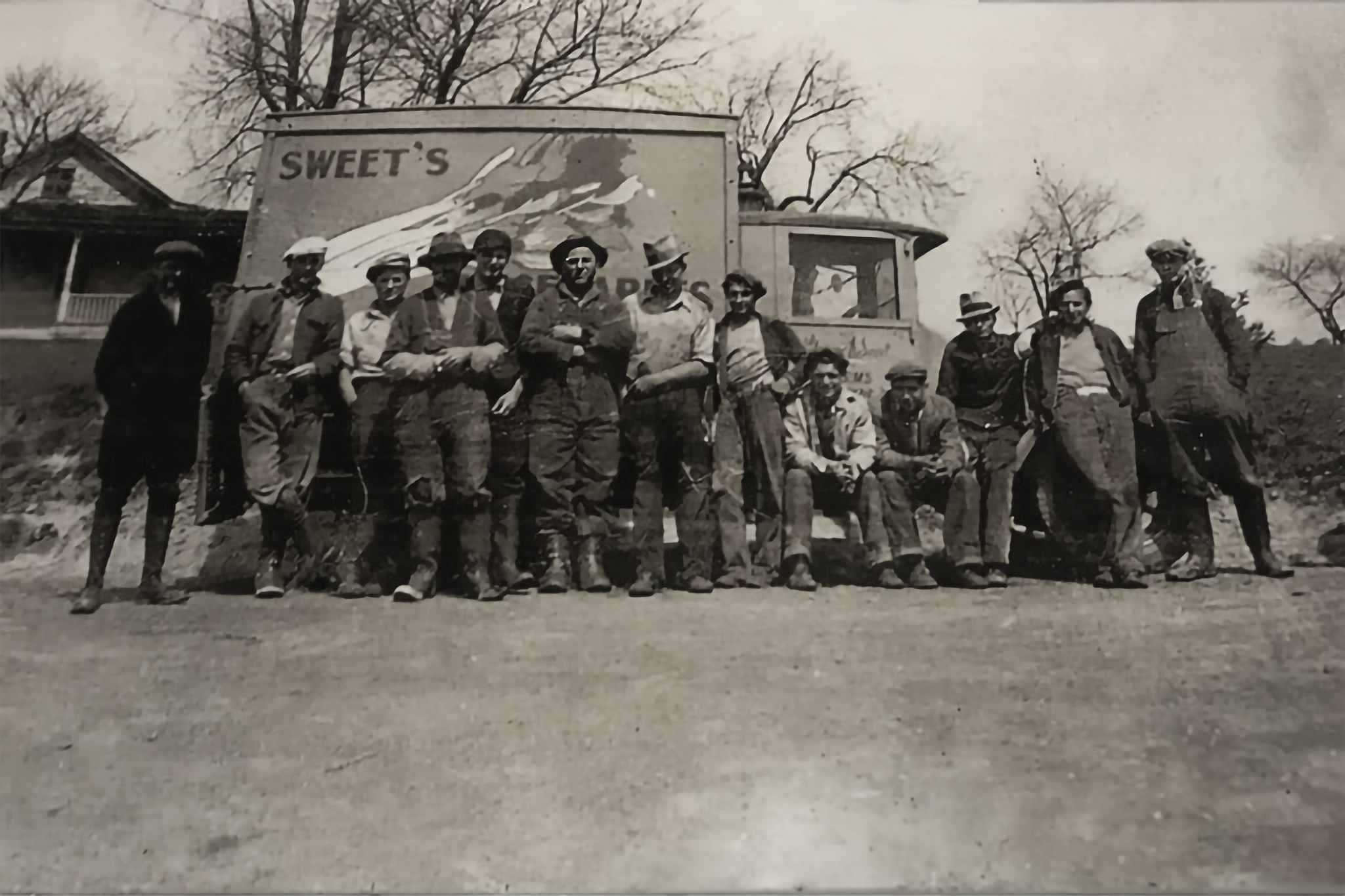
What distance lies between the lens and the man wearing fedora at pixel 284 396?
270cm

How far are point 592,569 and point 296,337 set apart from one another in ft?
3.50

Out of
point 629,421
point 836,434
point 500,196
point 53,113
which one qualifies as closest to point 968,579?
point 836,434

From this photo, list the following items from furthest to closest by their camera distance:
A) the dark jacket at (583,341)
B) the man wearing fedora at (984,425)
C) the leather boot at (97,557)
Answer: the man wearing fedora at (984,425) → the dark jacket at (583,341) → the leather boot at (97,557)

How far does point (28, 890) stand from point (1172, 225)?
339 cm

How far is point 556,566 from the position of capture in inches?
105

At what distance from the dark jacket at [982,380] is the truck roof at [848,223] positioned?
296 millimetres

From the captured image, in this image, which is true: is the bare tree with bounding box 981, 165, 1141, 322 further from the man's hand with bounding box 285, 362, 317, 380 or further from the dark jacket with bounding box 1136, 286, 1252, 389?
the man's hand with bounding box 285, 362, 317, 380

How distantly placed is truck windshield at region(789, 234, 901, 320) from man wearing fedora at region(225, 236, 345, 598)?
142 cm

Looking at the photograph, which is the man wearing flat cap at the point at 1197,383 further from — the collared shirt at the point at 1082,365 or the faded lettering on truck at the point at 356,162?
the faded lettering on truck at the point at 356,162

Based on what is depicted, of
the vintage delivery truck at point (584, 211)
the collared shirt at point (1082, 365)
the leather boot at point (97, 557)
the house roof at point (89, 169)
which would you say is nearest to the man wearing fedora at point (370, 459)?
the vintage delivery truck at point (584, 211)

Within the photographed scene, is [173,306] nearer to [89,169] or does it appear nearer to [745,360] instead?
[89,169]

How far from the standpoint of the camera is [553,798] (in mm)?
2127

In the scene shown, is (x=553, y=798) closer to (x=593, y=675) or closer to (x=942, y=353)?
(x=593, y=675)

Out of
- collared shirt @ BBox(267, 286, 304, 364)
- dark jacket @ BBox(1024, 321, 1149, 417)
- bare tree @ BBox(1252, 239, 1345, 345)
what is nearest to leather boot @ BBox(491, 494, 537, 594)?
collared shirt @ BBox(267, 286, 304, 364)
